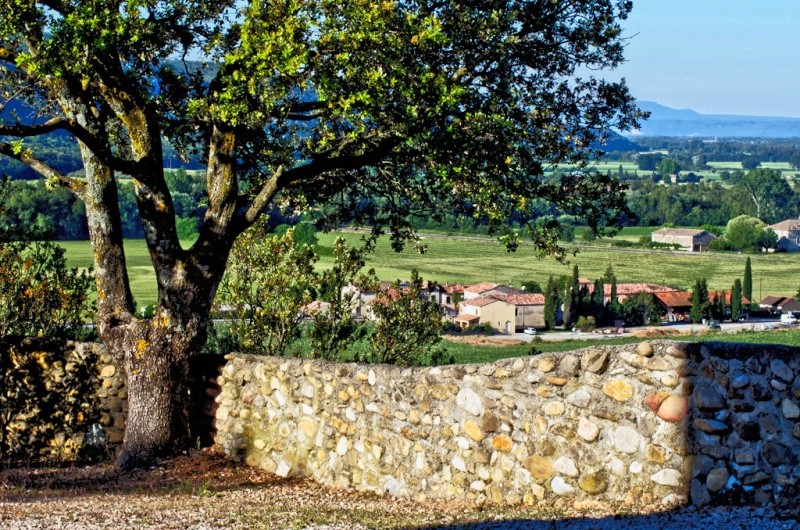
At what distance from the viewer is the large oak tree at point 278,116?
11.0m

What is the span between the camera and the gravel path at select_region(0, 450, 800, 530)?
299 inches

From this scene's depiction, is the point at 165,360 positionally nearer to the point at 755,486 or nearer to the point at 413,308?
the point at 755,486

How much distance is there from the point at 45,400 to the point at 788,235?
147084 mm

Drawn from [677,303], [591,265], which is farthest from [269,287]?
[591,265]

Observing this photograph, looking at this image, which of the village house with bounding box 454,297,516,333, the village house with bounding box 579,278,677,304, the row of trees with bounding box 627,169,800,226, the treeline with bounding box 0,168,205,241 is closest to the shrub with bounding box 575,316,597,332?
the village house with bounding box 454,297,516,333

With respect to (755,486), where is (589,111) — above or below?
above

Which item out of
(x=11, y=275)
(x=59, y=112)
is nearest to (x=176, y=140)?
(x=59, y=112)

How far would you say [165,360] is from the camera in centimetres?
1227

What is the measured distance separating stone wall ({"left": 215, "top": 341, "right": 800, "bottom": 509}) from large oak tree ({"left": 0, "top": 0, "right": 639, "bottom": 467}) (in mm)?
2605

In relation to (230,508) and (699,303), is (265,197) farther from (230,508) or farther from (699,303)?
(699,303)

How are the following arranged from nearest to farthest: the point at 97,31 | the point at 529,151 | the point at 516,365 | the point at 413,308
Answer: the point at 516,365, the point at 97,31, the point at 529,151, the point at 413,308

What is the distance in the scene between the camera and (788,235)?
148 meters

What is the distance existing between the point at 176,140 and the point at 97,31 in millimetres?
4384

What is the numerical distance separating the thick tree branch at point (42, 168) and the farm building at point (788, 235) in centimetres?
14067
